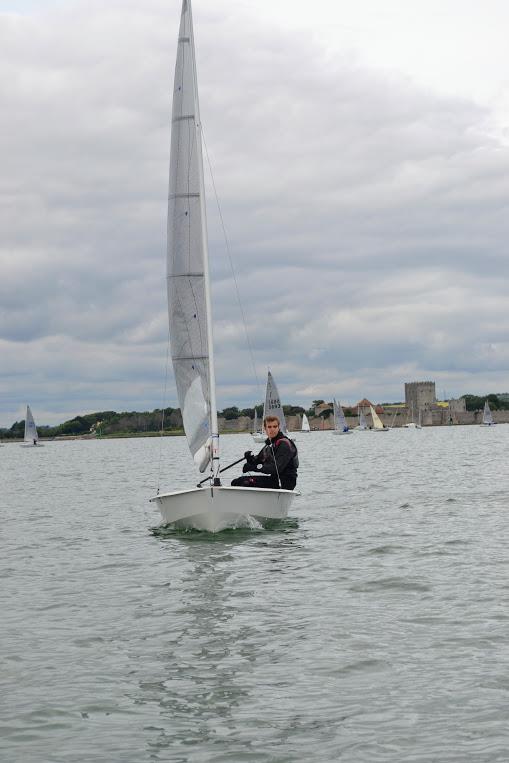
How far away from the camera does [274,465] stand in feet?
55.9

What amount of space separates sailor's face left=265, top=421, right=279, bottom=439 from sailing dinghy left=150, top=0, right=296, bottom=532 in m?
0.96

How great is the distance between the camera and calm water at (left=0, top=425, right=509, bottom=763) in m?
6.16

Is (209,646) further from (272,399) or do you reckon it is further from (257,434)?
(257,434)

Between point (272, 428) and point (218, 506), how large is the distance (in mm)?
1716

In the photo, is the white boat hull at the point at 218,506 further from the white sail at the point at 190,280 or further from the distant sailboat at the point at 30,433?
the distant sailboat at the point at 30,433

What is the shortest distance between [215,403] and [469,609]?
8.18 metres

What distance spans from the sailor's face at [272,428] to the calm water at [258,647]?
1812mm

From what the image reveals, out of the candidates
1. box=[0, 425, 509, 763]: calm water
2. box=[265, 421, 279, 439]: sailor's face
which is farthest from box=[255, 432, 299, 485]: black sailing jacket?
box=[0, 425, 509, 763]: calm water

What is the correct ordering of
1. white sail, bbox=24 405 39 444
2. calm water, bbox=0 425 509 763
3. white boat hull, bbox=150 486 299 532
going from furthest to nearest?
white sail, bbox=24 405 39 444, white boat hull, bbox=150 486 299 532, calm water, bbox=0 425 509 763

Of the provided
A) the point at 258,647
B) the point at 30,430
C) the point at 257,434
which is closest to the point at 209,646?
the point at 258,647

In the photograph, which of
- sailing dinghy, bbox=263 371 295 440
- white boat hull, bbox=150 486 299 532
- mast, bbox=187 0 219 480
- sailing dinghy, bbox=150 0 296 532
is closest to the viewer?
white boat hull, bbox=150 486 299 532

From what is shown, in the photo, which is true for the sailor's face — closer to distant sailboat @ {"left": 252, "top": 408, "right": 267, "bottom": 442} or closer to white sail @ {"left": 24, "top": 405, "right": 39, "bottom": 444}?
distant sailboat @ {"left": 252, "top": 408, "right": 267, "bottom": 442}

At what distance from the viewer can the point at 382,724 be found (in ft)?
20.8

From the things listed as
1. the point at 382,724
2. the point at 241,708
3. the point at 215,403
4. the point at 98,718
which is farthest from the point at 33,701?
the point at 215,403
